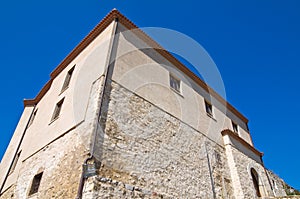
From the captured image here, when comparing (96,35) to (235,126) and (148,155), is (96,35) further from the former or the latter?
(235,126)

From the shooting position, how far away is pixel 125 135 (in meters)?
6.55

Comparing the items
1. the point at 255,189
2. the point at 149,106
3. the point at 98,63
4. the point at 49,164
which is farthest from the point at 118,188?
the point at 255,189

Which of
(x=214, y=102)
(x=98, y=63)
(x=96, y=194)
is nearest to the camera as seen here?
(x=96, y=194)

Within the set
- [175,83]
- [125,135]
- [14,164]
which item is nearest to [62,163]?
[125,135]

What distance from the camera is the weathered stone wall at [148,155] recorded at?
5766 millimetres

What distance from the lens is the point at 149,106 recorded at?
8.10 m

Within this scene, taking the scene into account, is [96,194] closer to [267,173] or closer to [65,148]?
[65,148]

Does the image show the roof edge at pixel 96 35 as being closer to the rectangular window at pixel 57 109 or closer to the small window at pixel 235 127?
the small window at pixel 235 127

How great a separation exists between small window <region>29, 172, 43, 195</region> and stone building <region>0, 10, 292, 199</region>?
3 centimetres

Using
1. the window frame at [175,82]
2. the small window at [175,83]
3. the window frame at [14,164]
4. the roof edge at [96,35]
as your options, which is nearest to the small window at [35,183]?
the window frame at [14,164]

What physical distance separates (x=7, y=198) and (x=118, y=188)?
5636 mm

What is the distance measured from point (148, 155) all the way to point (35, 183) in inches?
157

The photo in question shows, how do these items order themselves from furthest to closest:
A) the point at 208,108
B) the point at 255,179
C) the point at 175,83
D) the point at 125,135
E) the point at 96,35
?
the point at 208,108, the point at 255,179, the point at 175,83, the point at 96,35, the point at 125,135

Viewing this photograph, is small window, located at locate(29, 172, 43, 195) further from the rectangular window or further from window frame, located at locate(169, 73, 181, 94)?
window frame, located at locate(169, 73, 181, 94)
